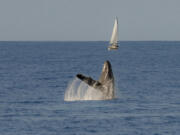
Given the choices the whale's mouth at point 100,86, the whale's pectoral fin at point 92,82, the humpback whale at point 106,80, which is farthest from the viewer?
the humpback whale at point 106,80

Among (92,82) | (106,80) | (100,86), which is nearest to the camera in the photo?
(92,82)

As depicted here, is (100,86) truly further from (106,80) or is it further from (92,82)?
(92,82)

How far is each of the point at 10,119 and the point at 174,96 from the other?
21.4m

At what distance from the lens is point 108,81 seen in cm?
5681

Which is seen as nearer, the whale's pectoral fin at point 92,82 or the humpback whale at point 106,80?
the whale's pectoral fin at point 92,82

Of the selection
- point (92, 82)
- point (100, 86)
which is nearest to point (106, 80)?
point (100, 86)

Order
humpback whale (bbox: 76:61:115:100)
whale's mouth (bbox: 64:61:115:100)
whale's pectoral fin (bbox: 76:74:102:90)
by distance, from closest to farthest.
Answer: whale's pectoral fin (bbox: 76:74:102:90) → whale's mouth (bbox: 64:61:115:100) → humpback whale (bbox: 76:61:115:100)

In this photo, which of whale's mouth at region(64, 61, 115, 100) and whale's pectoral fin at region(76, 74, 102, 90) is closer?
whale's pectoral fin at region(76, 74, 102, 90)

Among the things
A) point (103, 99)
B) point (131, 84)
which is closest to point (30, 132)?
point (103, 99)

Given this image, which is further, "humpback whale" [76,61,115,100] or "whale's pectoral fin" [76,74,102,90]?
"humpback whale" [76,61,115,100]

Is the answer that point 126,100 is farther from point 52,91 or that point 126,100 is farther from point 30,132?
point 30,132

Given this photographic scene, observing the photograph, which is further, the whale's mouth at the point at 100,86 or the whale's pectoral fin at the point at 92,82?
the whale's mouth at the point at 100,86

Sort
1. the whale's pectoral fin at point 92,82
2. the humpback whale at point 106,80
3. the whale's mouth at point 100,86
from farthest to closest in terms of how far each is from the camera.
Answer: the humpback whale at point 106,80 → the whale's mouth at point 100,86 → the whale's pectoral fin at point 92,82

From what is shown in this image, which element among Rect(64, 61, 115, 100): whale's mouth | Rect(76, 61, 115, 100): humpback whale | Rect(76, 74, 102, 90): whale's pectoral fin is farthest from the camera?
Rect(76, 61, 115, 100): humpback whale
